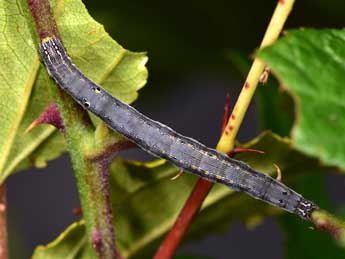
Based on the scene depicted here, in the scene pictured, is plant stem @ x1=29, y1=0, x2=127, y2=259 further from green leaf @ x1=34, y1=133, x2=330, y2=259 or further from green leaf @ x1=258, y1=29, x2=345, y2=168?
green leaf @ x1=258, y1=29, x2=345, y2=168

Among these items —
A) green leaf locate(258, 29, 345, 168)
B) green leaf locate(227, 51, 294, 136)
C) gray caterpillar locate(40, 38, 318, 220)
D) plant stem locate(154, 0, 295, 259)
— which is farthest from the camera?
green leaf locate(227, 51, 294, 136)

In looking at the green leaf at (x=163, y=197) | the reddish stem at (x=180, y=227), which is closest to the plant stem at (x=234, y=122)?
the reddish stem at (x=180, y=227)

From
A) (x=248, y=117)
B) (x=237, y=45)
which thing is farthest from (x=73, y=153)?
(x=248, y=117)

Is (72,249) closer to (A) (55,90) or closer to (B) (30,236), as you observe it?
(A) (55,90)

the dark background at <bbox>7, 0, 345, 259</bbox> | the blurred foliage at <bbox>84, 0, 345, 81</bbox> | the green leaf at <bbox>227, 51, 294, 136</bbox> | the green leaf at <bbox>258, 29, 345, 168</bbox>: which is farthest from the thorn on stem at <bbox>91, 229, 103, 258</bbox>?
the blurred foliage at <bbox>84, 0, 345, 81</bbox>

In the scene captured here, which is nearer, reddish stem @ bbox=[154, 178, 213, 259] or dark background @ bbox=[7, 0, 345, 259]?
reddish stem @ bbox=[154, 178, 213, 259]

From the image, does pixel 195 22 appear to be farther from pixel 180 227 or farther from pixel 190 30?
pixel 180 227
